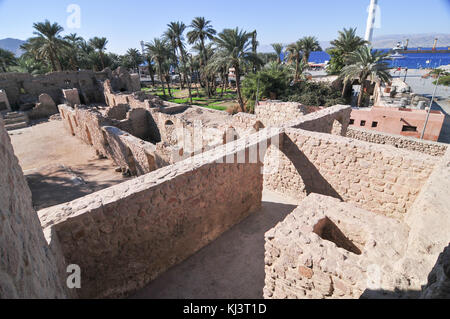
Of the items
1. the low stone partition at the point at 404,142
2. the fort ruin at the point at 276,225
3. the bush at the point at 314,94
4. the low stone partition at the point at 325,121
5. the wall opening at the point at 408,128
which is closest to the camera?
the fort ruin at the point at 276,225

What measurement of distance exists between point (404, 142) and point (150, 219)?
11.5 meters

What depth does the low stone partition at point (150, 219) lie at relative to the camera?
144 inches

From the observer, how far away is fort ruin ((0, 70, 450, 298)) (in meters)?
2.35

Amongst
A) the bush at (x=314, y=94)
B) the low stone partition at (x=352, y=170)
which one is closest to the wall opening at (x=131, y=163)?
the low stone partition at (x=352, y=170)

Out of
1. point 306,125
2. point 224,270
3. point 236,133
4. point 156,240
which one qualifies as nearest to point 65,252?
point 156,240

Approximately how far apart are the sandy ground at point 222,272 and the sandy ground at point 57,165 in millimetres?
4156

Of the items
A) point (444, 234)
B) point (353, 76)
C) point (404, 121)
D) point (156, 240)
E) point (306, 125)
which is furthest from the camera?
point (353, 76)

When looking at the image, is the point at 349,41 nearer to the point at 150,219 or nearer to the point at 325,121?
the point at 325,121

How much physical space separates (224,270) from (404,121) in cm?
1476

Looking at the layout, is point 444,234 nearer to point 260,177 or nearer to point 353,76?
point 260,177

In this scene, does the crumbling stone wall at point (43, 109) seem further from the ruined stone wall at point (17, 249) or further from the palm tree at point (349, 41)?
the palm tree at point (349, 41)

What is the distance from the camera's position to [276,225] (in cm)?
401

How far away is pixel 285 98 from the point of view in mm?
22609

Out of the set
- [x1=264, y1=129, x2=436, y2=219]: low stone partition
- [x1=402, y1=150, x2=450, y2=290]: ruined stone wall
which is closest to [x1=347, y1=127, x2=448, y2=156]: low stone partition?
[x1=264, y1=129, x2=436, y2=219]: low stone partition
